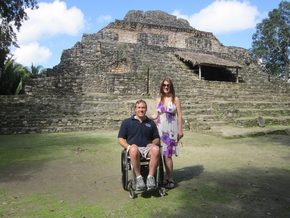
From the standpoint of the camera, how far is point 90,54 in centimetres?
1798

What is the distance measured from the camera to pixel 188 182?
3.66m

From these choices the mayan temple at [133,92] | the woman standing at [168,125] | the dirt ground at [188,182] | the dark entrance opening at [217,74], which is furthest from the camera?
the dark entrance opening at [217,74]

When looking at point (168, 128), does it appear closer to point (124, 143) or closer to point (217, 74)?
point (124, 143)

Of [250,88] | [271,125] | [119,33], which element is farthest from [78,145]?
[119,33]

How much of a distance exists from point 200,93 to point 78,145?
7778mm

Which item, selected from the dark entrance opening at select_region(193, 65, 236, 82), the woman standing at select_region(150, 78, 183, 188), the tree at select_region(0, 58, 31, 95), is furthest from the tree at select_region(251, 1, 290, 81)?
the woman standing at select_region(150, 78, 183, 188)

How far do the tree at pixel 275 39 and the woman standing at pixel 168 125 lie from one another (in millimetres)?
26279

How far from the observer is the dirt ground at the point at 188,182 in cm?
281

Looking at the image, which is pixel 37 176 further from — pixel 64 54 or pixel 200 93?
pixel 64 54

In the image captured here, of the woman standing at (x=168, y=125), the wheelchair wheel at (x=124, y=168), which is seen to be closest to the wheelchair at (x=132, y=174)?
the wheelchair wheel at (x=124, y=168)

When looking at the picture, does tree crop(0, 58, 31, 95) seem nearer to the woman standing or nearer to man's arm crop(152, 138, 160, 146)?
the woman standing

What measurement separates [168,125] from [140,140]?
1.60ft

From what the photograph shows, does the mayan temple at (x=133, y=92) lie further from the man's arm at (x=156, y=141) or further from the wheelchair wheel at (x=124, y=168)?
the wheelchair wheel at (x=124, y=168)

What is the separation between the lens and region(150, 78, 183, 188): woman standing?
11.2ft
